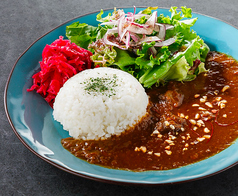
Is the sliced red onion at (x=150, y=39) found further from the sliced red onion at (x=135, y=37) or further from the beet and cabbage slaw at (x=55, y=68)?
the beet and cabbage slaw at (x=55, y=68)

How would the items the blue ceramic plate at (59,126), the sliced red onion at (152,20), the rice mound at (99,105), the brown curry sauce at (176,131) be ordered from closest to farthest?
1. the blue ceramic plate at (59,126)
2. the brown curry sauce at (176,131)
3. the rice mound at (99,105)
4. the sliced red onion at (152,20)

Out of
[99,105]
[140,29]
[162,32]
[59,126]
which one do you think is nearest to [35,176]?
[59,126]

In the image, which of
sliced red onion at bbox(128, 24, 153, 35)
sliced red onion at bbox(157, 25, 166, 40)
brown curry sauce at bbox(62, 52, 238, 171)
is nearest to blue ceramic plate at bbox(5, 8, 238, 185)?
brown curry sauce at bbox(62, 52, 238, 171)

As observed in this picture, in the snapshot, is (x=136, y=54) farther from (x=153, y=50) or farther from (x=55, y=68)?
(x=55, y=68)

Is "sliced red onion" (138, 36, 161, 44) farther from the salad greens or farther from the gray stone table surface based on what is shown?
the gray stone table surface

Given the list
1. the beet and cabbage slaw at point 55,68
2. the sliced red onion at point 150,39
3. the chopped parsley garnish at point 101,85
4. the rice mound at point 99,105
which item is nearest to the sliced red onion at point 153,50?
the sliced red onion at point 150,39

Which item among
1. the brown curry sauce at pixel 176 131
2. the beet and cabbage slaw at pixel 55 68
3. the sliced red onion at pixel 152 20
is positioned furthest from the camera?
the sliced red onion at pixel 152 20

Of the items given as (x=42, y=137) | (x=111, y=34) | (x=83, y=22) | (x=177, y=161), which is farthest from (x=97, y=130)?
(x=83, y=22)
